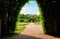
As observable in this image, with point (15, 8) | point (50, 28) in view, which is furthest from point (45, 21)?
point (15, 8)

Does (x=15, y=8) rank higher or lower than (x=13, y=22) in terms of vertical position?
higher

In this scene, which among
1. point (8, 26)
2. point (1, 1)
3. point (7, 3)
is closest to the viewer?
point (1, 1)

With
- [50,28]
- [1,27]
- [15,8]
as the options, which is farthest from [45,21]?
[1,27]

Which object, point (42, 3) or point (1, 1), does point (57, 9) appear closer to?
point (42, 3)

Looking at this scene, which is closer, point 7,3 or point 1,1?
point 1,1

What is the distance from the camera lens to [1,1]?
1216 cm

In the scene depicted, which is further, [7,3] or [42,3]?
[42,3]

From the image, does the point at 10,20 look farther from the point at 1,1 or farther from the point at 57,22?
the point at 57,22

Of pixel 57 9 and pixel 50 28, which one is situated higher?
pixel 57 9

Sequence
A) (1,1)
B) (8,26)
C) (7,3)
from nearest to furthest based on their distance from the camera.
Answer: (1,1), (7,3), (8,26)

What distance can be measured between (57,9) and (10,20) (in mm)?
3907

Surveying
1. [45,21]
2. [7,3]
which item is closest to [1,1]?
[7,3]

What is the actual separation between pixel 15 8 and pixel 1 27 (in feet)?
7.72

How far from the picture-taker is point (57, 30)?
45.0 ft
